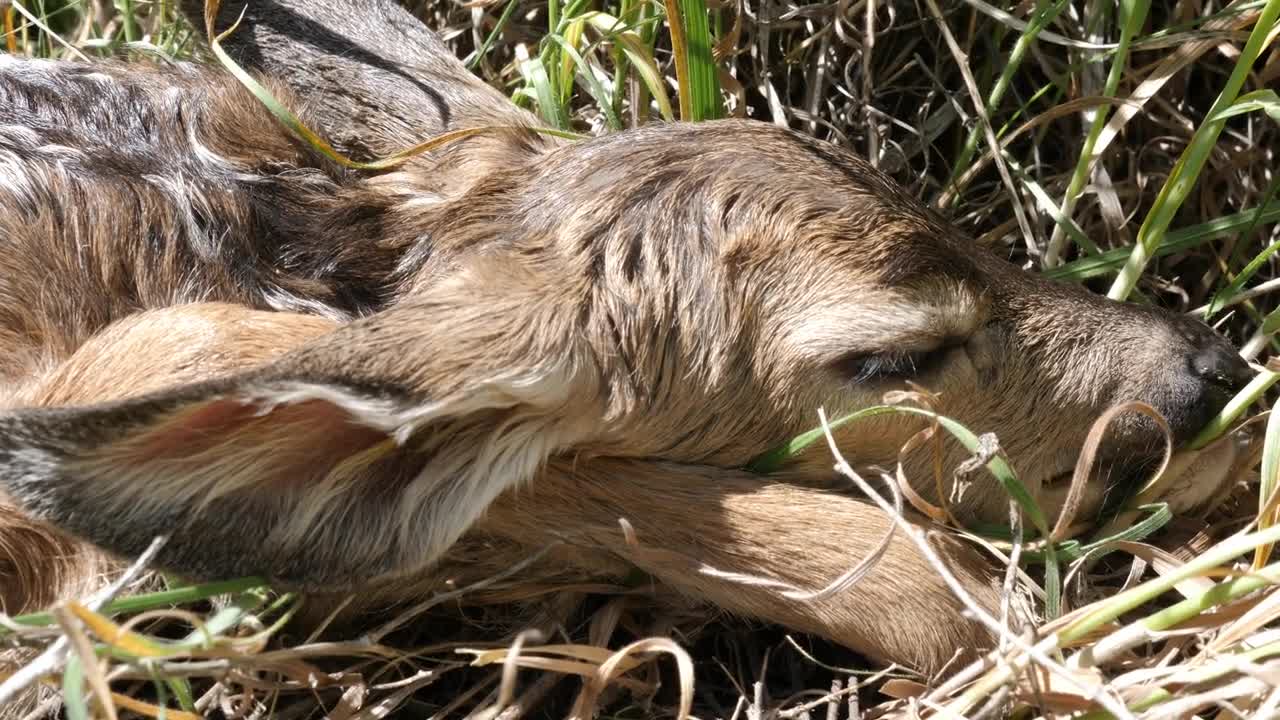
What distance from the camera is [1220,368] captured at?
3.12 m

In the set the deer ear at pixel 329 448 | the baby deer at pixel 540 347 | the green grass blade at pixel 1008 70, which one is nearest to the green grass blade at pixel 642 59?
the baby deer at pixel 540 347

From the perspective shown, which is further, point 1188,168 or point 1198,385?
point 1188,168

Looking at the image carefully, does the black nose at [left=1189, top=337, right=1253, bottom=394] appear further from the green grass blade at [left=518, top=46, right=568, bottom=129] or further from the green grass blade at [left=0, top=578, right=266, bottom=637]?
the green grass blade at [left=0, top=578, right=266, bottom=637]

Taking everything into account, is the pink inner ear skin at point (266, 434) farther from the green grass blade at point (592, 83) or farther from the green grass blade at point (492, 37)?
the green grass blade at point (492, 37)

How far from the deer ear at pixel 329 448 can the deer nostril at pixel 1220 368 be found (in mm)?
1368

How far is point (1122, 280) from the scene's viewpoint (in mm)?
3469

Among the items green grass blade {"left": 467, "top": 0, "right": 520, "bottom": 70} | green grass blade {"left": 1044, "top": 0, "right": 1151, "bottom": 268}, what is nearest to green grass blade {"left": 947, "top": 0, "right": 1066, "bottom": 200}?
green grass blade {"left": 1044, "top": 0, "right": 1151, "bottom": 268}

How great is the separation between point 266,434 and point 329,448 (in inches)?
5.3

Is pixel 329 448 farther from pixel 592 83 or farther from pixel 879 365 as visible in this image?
pixel 592 83

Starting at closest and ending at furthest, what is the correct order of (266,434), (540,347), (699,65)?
1. (266,434)
2. (540,347)
3. (699,65)

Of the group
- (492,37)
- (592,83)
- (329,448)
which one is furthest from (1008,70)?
(329,448)

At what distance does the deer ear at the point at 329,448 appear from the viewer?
2246 mm

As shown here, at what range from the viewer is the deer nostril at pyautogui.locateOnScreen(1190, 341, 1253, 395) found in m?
3.11

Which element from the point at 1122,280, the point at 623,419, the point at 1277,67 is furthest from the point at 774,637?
the point at 1277,67
